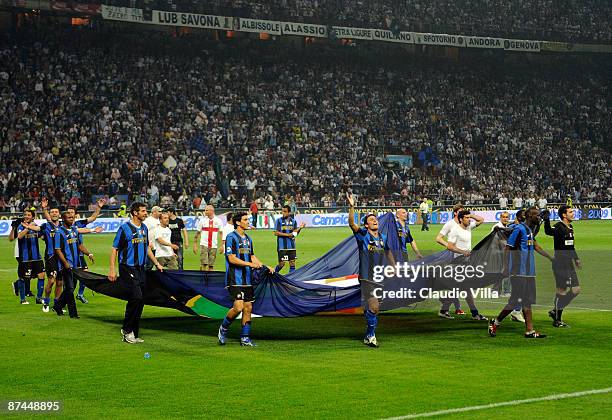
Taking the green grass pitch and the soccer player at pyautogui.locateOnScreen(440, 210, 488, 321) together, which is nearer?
the green grass pitch

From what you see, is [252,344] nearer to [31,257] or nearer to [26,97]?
[31,257]

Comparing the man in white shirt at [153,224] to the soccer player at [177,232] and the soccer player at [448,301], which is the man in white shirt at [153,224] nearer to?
the soccer player at [177,232]

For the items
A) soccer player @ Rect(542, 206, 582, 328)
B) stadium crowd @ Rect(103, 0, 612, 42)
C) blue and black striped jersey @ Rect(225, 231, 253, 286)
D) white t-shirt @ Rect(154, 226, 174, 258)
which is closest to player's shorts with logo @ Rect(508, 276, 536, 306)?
soccer player @ Rect(542, 206, 582, 328)

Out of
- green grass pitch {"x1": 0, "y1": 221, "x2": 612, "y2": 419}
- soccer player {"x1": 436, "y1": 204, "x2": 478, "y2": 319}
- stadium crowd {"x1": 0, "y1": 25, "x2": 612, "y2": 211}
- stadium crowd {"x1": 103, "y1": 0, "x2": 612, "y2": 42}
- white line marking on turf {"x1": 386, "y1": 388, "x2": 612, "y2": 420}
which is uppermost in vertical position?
stadium crowd {"x1": 103, "y1": 0, "x2": 612, "y2": 42}

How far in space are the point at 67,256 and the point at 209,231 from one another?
5.68 metres

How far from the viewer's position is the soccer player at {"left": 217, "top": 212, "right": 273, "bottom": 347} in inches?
553

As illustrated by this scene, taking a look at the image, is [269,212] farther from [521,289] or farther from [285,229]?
[521,289]

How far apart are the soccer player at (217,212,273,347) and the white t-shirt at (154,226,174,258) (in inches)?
244

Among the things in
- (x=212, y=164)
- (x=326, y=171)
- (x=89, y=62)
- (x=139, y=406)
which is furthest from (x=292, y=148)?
(x=139, y=406)

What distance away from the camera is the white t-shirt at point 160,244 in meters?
20.1

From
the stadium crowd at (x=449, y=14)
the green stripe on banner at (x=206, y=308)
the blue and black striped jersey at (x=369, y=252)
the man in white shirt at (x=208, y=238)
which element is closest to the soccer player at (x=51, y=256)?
the green stripe on banner at (x=206, y=308)

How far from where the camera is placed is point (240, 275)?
14.2m

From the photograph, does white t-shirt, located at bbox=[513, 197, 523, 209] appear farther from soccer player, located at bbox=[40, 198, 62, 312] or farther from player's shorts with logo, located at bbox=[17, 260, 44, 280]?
soccer player, located at bbox=[40, 198, 62, 312]

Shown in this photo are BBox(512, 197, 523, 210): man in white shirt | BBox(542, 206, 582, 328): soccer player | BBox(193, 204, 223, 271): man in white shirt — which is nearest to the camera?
BBox(542, 206, 582, 328): soccer player
